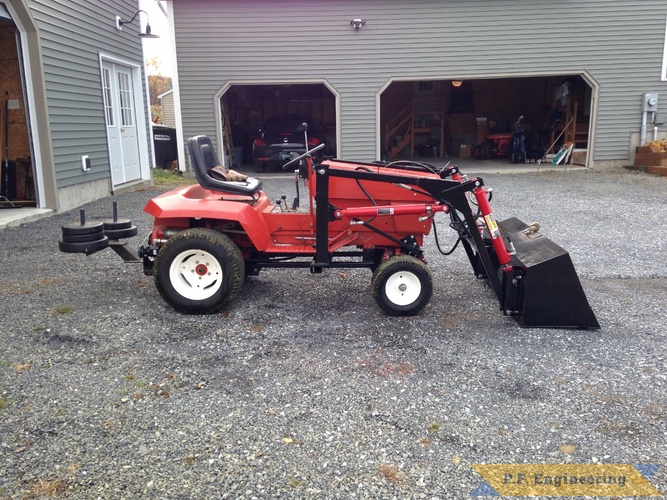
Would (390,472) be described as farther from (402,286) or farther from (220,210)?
(220,210)

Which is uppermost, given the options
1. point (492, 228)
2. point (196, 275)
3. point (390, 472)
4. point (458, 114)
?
point (458, 114)

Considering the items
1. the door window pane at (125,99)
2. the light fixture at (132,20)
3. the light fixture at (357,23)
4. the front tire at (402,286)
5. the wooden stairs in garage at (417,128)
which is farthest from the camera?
the wooden stairs in garage at (417,128)

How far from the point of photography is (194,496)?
2.23 meters

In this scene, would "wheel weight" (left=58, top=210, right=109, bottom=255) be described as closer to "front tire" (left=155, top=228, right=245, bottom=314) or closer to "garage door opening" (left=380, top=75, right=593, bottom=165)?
"front tire" (left=155, top=228, right=245, bottom=314)

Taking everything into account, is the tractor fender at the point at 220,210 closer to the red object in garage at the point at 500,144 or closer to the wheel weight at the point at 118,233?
the wheel weight at the point at 118,233

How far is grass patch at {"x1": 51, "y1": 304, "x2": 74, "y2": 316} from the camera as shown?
4.28 metres

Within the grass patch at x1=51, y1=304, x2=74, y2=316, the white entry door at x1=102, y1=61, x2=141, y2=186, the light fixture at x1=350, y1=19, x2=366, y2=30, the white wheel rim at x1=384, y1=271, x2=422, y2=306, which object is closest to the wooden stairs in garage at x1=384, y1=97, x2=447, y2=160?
the light fixture at x1=350, y1=19, x2=366, y2=30

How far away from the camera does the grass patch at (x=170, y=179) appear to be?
41.3 feet

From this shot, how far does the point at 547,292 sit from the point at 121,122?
987cm

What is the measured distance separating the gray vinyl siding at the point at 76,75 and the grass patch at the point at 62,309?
4.90m

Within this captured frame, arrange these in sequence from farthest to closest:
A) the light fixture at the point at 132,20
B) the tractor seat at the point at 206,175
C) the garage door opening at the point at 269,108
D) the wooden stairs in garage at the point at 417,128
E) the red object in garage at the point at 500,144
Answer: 1. the wooden stairs in garage at the point at 417,128
2. the garage door opening at the point at 269,108
3. the red object in garage at the point at 500,144
4. the light fixture at the point at 132,20
5. the tractor seat at the point at 206,175

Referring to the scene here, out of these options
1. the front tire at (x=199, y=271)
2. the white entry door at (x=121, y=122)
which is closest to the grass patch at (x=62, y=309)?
the front tire at (x=199, y=271)

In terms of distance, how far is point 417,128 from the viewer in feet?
61.6

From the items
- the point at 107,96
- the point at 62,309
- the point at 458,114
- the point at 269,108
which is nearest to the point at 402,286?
the point at 62,309
